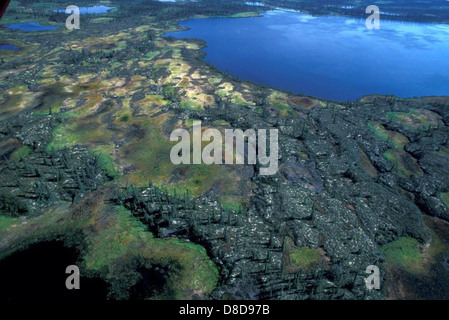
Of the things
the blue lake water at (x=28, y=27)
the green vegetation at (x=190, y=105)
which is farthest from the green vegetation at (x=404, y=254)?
the blue lake water at (x=28, y=27)

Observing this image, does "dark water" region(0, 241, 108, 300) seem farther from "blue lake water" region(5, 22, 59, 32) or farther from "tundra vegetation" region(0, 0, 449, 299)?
"blue lake water" region(5, 22, 59, 32)

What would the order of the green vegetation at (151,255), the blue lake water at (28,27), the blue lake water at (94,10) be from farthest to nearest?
the blue lake water at (94,10), the blue lake water at (28,27), the green vegetation at (151,255)

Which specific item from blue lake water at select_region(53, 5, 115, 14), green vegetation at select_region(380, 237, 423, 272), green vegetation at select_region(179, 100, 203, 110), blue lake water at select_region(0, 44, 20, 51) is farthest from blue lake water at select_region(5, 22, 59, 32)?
green vegetation at select_region(380, 237, 423, 272)

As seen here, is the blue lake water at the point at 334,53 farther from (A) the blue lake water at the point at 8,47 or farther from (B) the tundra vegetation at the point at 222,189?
(A) the blue lake water at the point at 8,47

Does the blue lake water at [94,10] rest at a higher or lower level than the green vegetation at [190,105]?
higher

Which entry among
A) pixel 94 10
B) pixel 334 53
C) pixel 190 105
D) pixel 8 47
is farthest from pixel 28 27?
pixel 334 53
